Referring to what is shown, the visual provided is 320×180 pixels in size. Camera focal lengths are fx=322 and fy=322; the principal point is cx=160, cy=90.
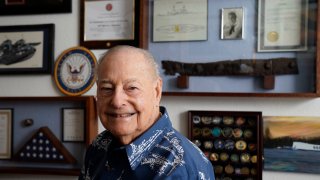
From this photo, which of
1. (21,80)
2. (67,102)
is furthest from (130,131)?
(21,80)

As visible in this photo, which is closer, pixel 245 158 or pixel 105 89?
pixel 105 89

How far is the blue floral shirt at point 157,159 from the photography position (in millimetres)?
686

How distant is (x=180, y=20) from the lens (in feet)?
3.81

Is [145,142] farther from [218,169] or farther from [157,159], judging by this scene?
[218,169]

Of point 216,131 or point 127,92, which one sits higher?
point 127,92

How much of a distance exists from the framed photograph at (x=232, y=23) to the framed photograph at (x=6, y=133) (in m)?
0.89

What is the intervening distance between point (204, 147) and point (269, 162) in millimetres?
222

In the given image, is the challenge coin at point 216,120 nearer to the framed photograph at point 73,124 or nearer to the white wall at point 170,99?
the white wall at point 170,99

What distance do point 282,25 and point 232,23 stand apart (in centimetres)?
16

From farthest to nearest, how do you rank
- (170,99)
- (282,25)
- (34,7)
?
(34,7) < (170,99) < (282,25)

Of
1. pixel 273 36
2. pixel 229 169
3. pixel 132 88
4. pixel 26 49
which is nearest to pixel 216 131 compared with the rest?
pixel 229 169

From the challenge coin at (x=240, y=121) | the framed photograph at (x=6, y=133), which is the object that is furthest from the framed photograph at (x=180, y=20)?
the framed photograph at (x=6, y=133)

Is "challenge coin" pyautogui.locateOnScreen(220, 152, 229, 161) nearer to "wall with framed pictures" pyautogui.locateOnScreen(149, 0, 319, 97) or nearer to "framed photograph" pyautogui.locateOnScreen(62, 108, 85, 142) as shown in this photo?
"wall with framed pictures" pyautogui.locateOnScreen(149, 0, 319, 97)

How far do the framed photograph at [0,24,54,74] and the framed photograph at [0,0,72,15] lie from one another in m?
0.06
